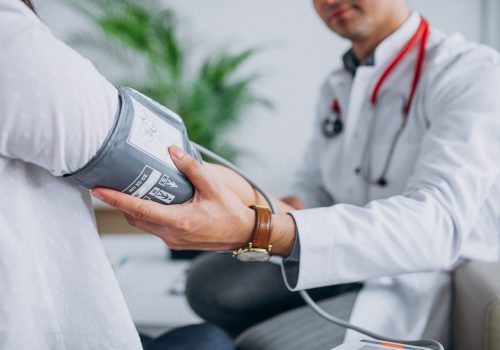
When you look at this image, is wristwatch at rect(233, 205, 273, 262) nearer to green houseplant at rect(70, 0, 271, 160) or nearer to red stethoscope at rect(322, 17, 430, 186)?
red stethoscope at rect(322, 17, 430, 186)

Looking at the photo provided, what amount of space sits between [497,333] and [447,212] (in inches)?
7.6

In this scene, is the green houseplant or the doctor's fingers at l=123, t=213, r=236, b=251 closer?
the doctor's fingers at l=123, t=213, r=236, b=251

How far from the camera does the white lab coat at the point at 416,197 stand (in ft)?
2.61

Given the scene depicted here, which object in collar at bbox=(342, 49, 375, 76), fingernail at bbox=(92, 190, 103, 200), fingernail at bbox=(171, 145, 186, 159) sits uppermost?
fingernail at bbox=(171, 145, 186, 159)

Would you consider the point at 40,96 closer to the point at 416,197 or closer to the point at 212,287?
the point at 416,197

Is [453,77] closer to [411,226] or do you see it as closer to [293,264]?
[411,226]

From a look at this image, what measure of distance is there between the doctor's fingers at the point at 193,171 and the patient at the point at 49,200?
0.34ft

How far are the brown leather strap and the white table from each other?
796 mm

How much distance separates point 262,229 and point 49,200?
0.95ft

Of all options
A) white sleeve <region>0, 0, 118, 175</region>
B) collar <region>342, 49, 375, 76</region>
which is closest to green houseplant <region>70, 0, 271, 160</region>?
collar <region>342, 49, 375, 76</region>

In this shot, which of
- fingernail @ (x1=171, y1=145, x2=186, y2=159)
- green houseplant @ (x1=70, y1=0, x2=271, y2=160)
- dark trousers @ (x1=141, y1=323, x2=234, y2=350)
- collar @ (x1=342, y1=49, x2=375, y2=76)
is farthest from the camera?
green houseplant @ (x1=70, y1=0, x2=271, y2=160)

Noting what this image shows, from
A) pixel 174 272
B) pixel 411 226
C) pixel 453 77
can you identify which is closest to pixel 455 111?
pixel 453 77

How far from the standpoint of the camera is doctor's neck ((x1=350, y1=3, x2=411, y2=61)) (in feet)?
3.86

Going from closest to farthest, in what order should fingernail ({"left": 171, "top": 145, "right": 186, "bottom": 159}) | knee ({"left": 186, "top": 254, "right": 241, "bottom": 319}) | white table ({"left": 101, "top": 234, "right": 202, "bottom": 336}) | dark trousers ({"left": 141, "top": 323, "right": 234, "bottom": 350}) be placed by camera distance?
fingernail ({"left": 171, "top": 145, "right": 186, "bottom": 159})
dark trousers ({"left": 141, "top": 323, "right": 234, "bottom": 350})
knee ({"left": 186, "top": 254, "right": 241, "bottom": 319})
white table ({"left": 101, "top": 234, "right": 202, "bottom": 336})
